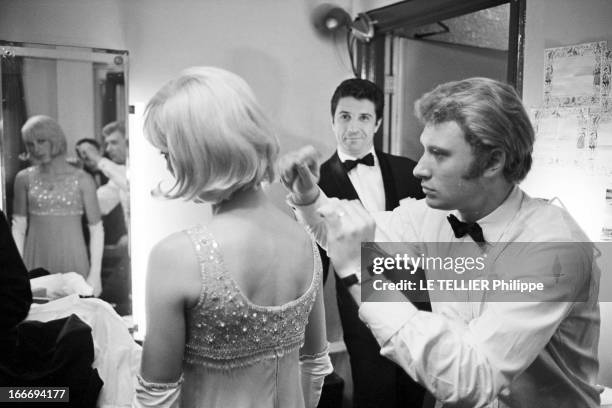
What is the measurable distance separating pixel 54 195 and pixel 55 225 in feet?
0.44

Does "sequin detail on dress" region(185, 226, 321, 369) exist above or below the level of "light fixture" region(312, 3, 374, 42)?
below

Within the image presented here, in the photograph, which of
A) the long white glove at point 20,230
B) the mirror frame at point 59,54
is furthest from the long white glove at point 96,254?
the mirror frame at point 59,54

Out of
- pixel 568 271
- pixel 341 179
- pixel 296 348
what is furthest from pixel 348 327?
pixel 568 271

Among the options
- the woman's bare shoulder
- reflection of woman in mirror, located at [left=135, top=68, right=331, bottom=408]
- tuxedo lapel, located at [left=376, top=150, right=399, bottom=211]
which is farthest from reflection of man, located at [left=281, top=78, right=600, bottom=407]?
tuxedo lapel, located at [left=376, top=150, right=399, bottom=211]

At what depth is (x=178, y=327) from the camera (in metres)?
0.98

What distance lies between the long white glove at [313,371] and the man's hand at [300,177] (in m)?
0.39

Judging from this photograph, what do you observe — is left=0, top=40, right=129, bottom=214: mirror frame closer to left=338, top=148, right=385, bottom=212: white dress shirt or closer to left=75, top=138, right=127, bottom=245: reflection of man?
left=75, top=138, right=127, bottom=245: reflection of man

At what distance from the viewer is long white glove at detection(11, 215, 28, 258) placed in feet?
7.58

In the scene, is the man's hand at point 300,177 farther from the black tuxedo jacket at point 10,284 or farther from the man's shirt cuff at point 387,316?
the black tuxedo jacket at point 10,284

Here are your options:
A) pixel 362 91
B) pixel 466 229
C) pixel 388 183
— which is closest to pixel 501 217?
pixel 466 229

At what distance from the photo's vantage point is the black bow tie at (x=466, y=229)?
133 centimetres

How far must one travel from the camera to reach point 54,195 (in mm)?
2375

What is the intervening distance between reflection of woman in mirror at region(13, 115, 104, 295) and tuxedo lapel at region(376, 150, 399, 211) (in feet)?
4.39

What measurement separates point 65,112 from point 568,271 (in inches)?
83.9
